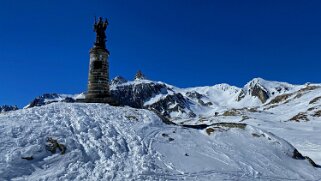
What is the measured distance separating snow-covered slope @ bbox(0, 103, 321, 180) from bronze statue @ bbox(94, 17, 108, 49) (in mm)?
8141

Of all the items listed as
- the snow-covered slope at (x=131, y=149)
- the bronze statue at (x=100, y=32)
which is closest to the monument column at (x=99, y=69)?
the bronze statue at (x=100, y=32)

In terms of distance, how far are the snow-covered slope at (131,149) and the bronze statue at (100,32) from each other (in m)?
8.14

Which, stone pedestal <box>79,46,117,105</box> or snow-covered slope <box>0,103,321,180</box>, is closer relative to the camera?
snow-covered slope <box>0,103,321,180</box>

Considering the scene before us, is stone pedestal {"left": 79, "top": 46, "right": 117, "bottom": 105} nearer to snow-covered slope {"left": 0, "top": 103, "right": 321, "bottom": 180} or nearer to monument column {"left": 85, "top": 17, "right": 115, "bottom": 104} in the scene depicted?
monument column {"left": 85, "top": 17, "right": 115, "bottom": 104}

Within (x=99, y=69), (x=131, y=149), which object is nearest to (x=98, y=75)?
(x=99, y=69)

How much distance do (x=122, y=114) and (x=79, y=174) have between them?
9.93 m

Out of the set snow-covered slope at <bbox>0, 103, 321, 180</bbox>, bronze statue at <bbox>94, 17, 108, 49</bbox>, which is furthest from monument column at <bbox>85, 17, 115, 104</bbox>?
snow-covered slope at <bbox>0, 103, 321, 180</bbox>

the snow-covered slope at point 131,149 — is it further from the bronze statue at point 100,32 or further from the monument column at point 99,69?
the bronze statue at point 100,32

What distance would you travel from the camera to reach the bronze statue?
3159 cm

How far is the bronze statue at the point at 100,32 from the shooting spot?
31.6 m

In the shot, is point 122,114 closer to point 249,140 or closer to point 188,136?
point 188,136

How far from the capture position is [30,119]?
19.7 meters

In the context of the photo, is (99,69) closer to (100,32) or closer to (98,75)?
(98,75)

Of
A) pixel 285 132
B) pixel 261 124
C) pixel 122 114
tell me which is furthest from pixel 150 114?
pixel 261 124
